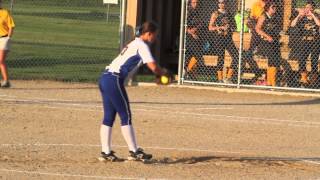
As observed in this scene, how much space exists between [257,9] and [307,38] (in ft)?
4.46

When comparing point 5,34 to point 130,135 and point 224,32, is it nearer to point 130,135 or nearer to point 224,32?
point 224,32

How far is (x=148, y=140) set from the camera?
42.5ft

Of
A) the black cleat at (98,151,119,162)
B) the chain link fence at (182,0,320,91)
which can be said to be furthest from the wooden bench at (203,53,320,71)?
the black cleat at (98,151,119,162)

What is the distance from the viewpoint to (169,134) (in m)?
13.6

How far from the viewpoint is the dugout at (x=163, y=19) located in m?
21.7

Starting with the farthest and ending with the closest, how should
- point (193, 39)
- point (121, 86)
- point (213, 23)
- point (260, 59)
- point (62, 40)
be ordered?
1. point (62, 40)
2. point (193, 39)
3. point (213, 23)
4. point (260, 59)
5. point (121, 86)

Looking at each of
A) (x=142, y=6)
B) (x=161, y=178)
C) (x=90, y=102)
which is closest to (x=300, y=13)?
(x=142, y=6)

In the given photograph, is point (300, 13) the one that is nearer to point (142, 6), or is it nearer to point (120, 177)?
point (142, 6)

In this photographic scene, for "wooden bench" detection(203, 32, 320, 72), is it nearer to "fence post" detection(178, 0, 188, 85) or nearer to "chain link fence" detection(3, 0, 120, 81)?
"fence post" detection(178, 0, 188, 85)

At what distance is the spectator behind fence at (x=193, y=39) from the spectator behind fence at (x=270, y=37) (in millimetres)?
1665

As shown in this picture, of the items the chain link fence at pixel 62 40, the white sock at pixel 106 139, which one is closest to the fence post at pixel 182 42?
the chain link fence at pixel 62 40

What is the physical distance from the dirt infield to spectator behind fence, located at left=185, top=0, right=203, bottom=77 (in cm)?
105

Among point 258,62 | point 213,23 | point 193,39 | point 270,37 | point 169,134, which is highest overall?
point 213,23

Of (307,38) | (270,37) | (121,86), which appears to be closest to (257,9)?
(270,37)
